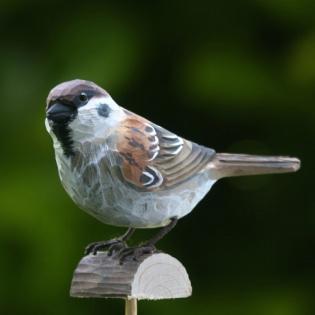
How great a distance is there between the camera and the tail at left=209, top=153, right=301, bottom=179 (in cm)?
395

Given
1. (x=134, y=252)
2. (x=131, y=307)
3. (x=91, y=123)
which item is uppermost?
(x=91, y=123)

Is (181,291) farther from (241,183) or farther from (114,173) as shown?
(241,183)

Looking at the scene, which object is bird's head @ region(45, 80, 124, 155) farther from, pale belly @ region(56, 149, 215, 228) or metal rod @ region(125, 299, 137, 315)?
metal rod @ region(125, 299, 137, 315)

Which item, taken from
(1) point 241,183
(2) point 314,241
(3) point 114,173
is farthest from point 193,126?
(3) point 114,173

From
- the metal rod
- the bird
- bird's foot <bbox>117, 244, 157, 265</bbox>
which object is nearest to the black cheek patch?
the bird

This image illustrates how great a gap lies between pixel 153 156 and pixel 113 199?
0.86 ft

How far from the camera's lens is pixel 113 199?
355 centimetres

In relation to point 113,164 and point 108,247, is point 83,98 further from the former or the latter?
point 108,247

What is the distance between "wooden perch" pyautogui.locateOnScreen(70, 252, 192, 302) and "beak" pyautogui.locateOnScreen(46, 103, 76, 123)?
49 centimetres

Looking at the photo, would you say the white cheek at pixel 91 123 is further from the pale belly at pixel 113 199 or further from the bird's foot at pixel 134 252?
the bird's foot at pixel 134 252

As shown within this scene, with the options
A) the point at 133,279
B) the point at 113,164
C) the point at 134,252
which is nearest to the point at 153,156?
the point at 113,164

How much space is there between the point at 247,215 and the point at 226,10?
99 centimetres

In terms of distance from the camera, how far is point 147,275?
3.53m

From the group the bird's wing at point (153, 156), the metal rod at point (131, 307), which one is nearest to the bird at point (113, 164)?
the bird's wing at point (153, 156)
